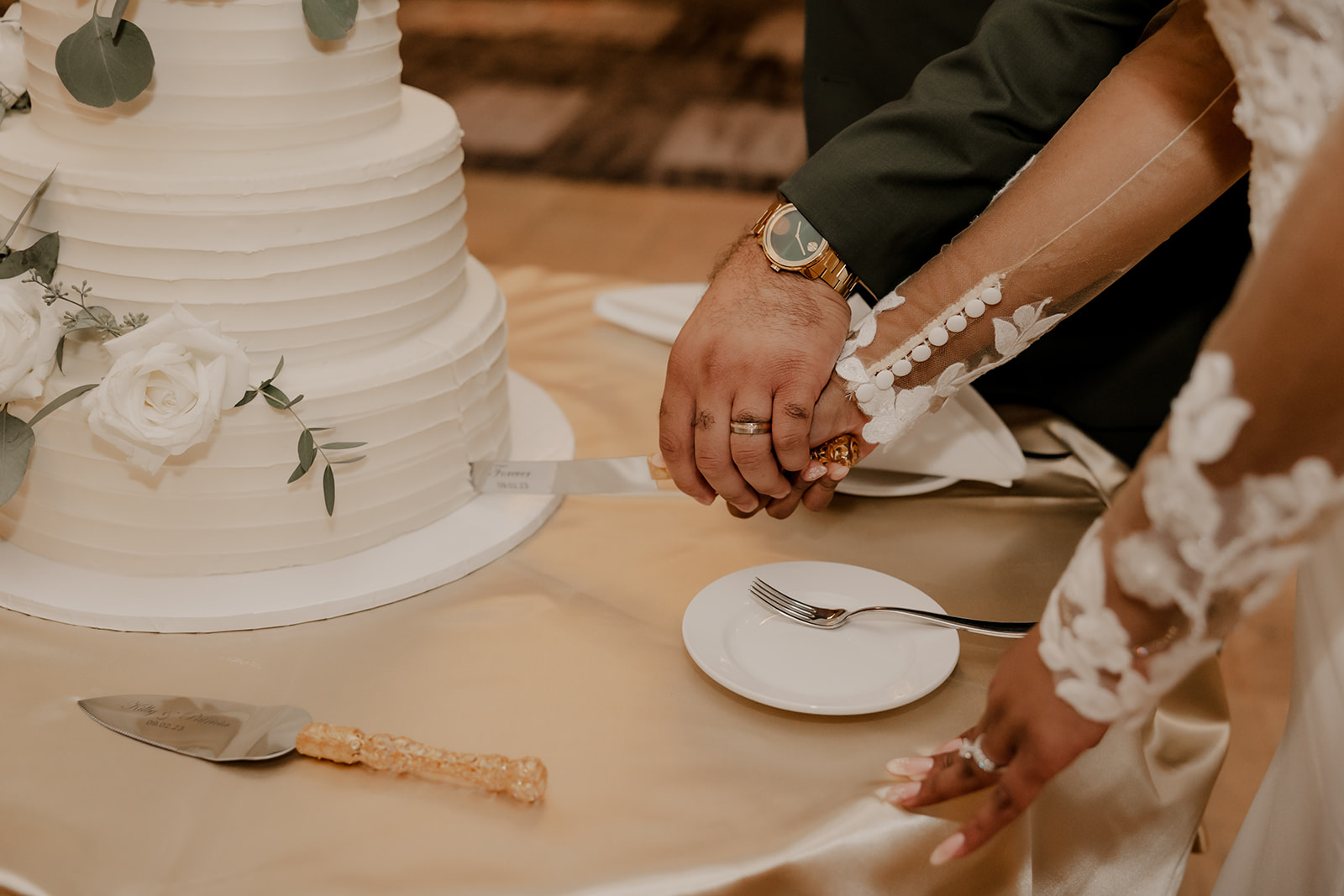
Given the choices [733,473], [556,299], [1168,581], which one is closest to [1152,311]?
[733,473]

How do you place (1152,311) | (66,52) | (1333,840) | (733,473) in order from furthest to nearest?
(1152,311), (733,473), (66,52), (1333,840)

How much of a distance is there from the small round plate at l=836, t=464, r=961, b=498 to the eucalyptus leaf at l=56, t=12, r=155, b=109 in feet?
2.52

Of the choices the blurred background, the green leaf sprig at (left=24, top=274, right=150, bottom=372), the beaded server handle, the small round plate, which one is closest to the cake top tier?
the green leaf sprig at (left=24, top=274, right=150, bottom=372)

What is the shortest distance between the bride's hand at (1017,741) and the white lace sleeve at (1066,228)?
0.34 meters

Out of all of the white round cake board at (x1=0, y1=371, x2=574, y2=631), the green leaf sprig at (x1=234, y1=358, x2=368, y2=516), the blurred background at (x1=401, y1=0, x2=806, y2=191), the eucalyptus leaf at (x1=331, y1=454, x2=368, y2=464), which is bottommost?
the blurred background at (x1=401, y1=0, x2=806, y2=191)

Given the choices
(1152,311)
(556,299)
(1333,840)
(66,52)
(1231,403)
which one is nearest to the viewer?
(1231,403)

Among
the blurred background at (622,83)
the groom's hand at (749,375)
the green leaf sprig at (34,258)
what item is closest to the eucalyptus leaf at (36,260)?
the green leaf sprig at (34,258)

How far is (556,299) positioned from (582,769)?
3.27 feet

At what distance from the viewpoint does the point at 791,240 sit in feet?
3.18

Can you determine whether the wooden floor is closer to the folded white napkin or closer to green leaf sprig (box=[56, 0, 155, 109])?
the folded white napkin

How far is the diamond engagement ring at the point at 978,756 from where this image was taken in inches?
27.1

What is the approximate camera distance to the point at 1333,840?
2.32 feet

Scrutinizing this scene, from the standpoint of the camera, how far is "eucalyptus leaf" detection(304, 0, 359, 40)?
2.84ft

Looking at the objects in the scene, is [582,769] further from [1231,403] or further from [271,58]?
[271,58]
